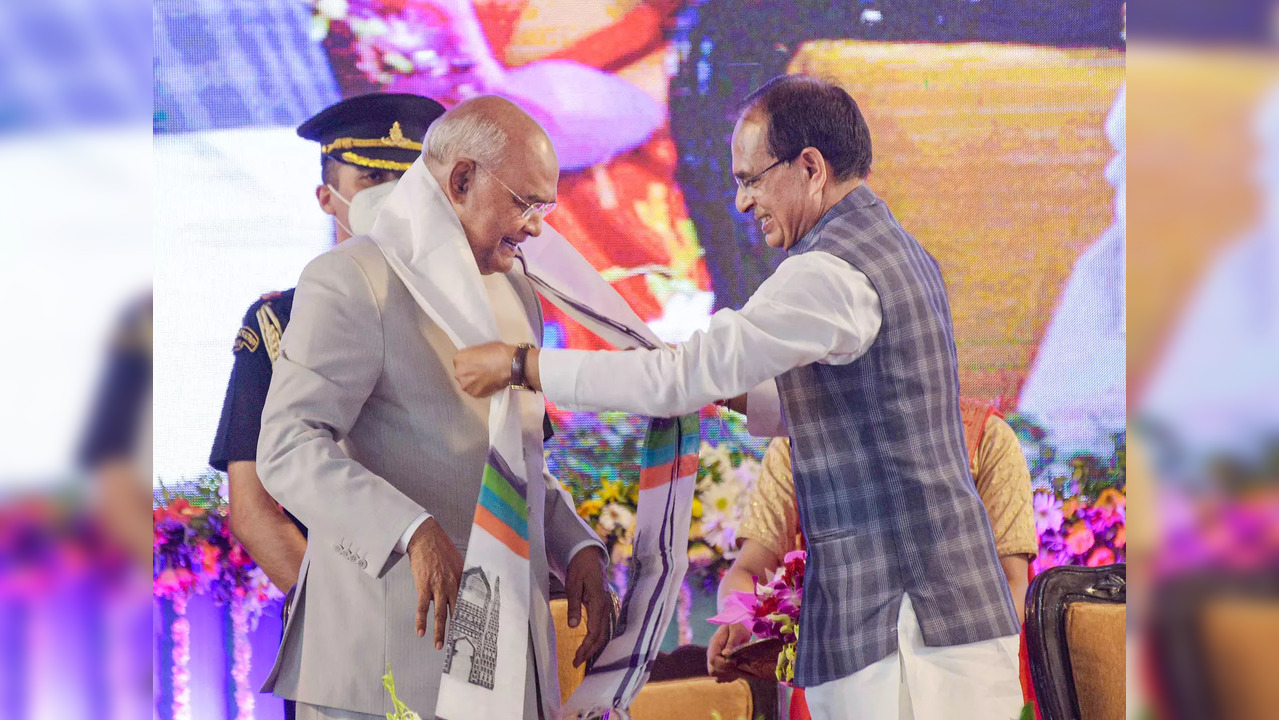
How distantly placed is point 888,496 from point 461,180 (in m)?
1.24

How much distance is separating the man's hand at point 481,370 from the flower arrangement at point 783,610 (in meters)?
0.91

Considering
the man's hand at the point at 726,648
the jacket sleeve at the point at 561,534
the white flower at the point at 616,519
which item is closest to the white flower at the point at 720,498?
the white flower at the point at 616,519

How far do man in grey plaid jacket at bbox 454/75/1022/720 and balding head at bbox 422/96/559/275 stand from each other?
317 millimetres

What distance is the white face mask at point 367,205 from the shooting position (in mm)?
3320

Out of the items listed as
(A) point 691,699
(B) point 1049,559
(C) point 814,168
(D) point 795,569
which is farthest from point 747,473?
(C) point 814,168

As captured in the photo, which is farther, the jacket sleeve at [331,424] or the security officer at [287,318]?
the security officer at [287,318]

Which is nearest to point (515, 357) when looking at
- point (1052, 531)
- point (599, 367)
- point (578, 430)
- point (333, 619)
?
point (599, 367)

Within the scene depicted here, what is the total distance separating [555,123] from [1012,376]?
165cm

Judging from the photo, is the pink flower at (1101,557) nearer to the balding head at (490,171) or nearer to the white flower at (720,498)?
the white flower at (720,498)

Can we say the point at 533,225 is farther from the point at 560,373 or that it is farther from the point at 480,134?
the point at 560,373

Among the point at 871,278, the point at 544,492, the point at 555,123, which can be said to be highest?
the point at 555,123

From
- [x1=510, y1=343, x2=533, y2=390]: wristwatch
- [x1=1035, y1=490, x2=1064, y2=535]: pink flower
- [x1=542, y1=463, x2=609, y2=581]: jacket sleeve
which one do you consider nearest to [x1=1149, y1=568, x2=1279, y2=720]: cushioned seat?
[x1=510, y1=343, x2=533, y2=390]: wristwatch

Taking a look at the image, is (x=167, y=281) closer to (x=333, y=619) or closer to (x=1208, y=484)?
(x=333, y=619)

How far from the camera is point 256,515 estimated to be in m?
3.39
